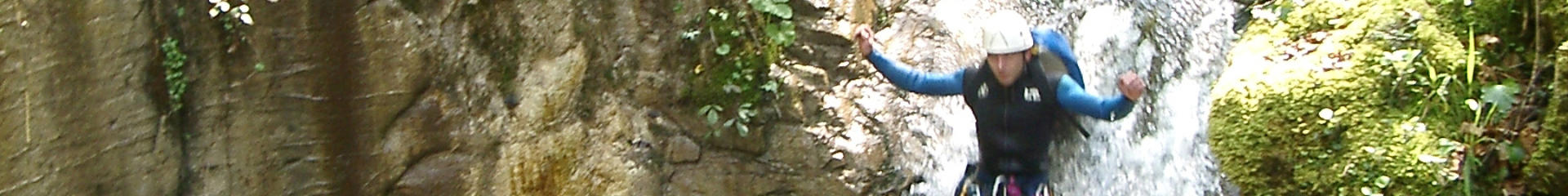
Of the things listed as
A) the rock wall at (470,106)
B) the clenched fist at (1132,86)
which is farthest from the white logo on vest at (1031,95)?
the rock wall at (470,106)

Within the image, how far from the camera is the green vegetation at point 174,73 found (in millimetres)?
5207

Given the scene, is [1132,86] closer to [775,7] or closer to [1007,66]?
[1007,66]

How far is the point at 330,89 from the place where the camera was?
5359 millimetres

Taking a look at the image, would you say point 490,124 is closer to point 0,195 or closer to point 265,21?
point 265,21

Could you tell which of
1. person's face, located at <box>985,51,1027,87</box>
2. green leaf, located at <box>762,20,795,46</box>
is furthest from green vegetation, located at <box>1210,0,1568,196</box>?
green leaf, located at <box>762,20,795,46</box>

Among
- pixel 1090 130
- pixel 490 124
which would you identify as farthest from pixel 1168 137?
pixel 490 124

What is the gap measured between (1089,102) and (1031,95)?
0.39 meters

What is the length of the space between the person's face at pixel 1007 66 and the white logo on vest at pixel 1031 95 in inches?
2.3

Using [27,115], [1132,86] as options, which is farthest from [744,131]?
[27,115]

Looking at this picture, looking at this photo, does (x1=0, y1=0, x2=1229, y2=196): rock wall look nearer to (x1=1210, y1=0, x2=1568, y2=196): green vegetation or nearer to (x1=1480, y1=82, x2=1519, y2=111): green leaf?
(x1=1210, y1=0, x2=1568, y2=196): green vegetation

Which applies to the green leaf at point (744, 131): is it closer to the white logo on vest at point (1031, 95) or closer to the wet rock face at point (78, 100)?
the white logo on vest at point (1031, 95)

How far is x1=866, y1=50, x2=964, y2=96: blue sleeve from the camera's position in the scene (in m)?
4.47

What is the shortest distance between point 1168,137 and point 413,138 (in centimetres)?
269

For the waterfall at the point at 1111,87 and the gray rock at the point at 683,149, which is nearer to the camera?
the waterfall at the point at 1111,87
